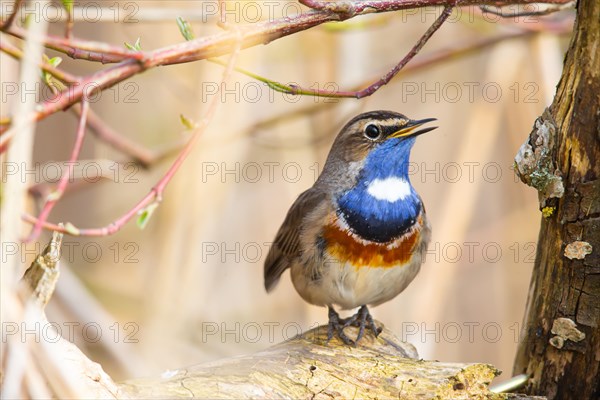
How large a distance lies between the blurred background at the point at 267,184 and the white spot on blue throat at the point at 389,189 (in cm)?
83

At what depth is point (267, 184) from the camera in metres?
6.22

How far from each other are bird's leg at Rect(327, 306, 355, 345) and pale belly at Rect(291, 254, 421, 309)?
9 centimetres

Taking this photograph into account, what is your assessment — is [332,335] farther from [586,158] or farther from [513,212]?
[513,212]

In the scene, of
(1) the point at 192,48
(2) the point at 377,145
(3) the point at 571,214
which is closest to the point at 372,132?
(2) the point at 377,145

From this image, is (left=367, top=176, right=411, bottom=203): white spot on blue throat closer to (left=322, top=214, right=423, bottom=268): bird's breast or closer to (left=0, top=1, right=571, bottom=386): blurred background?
(left=322, top=214, right=423, bottom=268): bird's breast

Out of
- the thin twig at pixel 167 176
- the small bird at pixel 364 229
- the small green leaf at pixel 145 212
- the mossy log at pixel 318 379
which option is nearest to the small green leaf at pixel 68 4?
the thin twig at pixel 167 176

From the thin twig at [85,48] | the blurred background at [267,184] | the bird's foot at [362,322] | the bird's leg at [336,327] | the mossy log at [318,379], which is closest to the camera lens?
the thin twig at [85,48]

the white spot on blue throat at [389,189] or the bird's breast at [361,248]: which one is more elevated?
the white spot on blue throat at [389,189]

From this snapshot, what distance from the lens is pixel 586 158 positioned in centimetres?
310

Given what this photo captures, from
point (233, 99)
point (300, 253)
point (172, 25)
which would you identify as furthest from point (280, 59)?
point (300, 253)

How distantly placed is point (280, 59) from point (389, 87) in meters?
1.42

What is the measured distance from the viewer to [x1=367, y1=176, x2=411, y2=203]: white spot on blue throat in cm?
407

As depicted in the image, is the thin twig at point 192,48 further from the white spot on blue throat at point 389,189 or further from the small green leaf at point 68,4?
the white spot on blue throat at point 389,189

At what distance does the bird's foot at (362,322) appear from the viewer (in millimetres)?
3893
